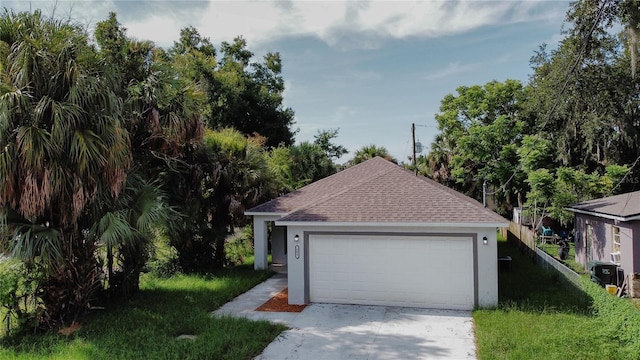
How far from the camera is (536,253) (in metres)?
15.7

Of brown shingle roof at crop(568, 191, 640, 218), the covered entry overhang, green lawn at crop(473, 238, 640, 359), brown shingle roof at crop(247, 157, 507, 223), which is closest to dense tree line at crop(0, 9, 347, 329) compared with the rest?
the covered entry overhang

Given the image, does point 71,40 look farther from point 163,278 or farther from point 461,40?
point 461,40

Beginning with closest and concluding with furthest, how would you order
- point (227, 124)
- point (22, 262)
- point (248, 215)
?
point (22, 262), point (248, 215), point (227, 124)

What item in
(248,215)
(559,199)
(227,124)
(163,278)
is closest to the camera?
(163,278)

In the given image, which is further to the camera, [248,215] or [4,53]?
[248,215]

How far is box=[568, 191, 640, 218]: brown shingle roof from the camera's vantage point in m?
11.9

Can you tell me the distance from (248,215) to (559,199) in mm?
12729

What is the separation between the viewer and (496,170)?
2789 centimetres

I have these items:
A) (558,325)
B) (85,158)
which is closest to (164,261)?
(85,158)

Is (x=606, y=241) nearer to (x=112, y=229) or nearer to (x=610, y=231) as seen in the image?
(x=610, y=231)

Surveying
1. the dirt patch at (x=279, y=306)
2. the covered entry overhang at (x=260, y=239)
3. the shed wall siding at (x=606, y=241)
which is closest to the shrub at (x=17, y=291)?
the dirt patch at (x=279, y=306)

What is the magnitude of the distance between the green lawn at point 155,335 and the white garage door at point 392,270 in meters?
2.47

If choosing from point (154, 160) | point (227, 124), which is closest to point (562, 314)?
point (154, 160)

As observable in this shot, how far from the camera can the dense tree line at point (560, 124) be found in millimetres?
13039
